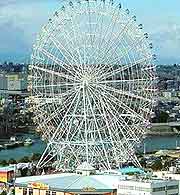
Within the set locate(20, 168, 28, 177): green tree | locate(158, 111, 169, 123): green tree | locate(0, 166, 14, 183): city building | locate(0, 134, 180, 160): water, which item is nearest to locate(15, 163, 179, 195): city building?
locate(0, 166, 14, 183): city building

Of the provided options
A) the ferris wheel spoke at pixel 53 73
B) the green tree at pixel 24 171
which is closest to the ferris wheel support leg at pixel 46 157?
the green tree at pixel 24 171

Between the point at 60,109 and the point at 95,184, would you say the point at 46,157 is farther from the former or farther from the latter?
the point at 95,184

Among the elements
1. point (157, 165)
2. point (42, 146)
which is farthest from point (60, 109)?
point (42, 146)

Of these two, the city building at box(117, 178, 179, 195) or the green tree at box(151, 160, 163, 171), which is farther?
the green tree at box(151, 160, 163, 171)

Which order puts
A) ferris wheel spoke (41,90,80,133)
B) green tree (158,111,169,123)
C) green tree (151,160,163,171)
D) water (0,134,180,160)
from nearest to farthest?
ferris wheel spoke (41,90,80,133) → green tree (151,160,163,171) → water (0,134,180,160) → green tree (158,111,169,123)

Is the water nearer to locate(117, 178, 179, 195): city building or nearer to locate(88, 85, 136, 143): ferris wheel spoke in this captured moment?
locate(88, 85, 136, 143): ferris wheel spoke

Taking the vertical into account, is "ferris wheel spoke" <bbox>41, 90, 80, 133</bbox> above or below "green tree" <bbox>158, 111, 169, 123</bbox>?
above
